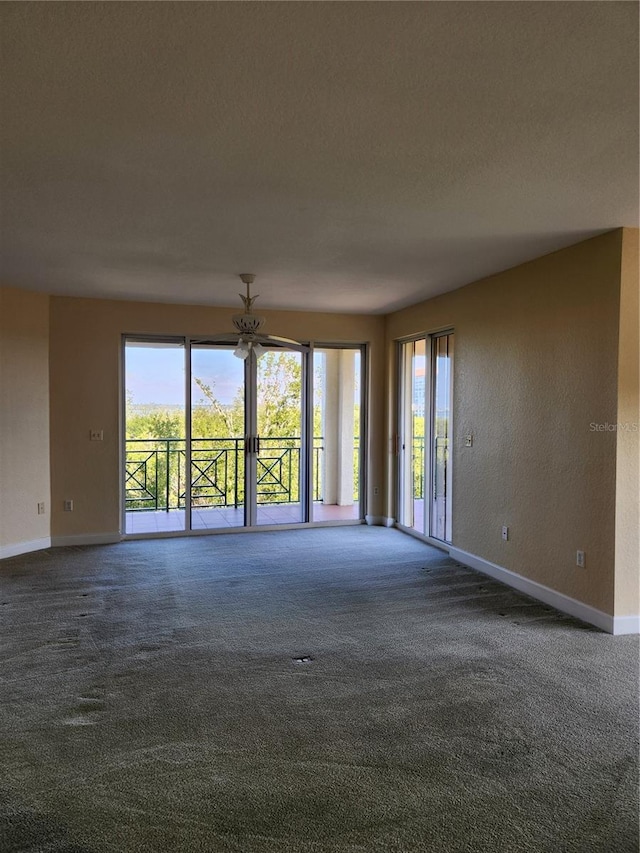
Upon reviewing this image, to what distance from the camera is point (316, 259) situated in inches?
171

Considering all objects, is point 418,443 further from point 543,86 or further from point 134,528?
point 543,86

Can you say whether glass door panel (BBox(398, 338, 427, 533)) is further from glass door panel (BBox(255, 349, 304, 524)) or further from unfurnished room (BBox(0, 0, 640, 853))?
glass door panel (BBox(255, 349, 304, 524))

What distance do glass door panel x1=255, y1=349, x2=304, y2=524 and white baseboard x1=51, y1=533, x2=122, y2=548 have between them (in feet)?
5.57

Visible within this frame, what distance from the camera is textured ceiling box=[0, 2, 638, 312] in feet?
5.49

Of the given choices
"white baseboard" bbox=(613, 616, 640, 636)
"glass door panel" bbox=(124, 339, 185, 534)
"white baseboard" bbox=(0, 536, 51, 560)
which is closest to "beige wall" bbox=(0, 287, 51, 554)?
"white baseboard" bbox=(0, 536, 51, 560)

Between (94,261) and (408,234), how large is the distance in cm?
246

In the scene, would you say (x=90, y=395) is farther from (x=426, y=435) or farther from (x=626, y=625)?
(x=626, y=625)

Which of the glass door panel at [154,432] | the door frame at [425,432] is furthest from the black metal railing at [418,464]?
the glass door panel at [154,432]

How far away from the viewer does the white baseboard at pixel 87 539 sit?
5910 millimetres

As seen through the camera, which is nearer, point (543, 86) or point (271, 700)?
point (543, 86)

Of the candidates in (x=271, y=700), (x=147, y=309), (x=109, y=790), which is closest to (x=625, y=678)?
(x=271, y=700)

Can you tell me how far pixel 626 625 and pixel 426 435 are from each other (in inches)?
116

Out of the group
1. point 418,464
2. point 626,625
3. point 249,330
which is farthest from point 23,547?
point 626,625

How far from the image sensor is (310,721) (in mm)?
2627
